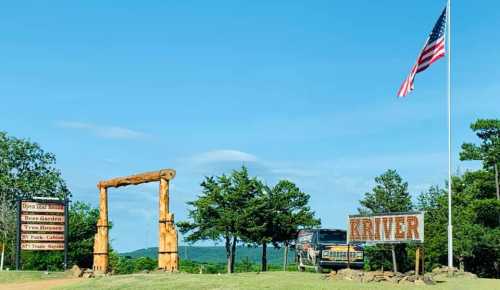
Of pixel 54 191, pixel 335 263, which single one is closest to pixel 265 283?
pixel 335 263

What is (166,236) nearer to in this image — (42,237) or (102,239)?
(102,239)

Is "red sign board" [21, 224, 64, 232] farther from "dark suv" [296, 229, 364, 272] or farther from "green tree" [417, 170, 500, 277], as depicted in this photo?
"green tree" [417, 170, 500, 277]

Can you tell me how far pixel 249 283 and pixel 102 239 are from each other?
55.2 ft

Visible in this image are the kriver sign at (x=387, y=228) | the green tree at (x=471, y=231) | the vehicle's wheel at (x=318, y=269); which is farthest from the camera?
the green tree at (x=471, y=231)

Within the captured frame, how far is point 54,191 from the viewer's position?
63.7 m

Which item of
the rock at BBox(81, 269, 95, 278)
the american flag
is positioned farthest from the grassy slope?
the american flag

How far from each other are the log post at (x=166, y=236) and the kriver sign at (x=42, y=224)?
8182 mm

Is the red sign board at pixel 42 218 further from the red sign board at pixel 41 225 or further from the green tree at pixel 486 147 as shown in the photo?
the green tree at pixel 486 147

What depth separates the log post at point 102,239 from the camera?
38.9m

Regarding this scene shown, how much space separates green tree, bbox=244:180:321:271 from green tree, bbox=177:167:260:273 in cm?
78

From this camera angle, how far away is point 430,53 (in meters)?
35.3

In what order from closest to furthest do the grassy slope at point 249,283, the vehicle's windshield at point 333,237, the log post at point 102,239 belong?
the grassy slope at point 249,283 < the vehicle's windshield at point 333,237 < the log post at point 102,239

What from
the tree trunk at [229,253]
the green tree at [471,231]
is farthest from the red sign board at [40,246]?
the green tree at [471,231]

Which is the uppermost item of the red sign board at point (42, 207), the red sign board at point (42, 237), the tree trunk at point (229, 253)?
the red sign board at point (42, 207)
